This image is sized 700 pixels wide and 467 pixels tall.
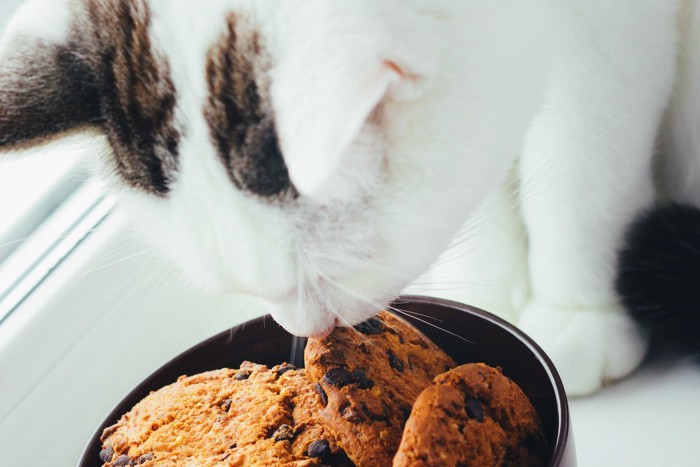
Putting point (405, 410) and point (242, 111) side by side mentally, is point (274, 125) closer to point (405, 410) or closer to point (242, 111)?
point (242, 111)

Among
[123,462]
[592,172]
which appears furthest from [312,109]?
[592,172]

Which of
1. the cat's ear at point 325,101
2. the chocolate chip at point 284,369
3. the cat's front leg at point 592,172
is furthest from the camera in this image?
the cat's front leg at point 592,172

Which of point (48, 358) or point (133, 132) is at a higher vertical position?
point (133, 132)

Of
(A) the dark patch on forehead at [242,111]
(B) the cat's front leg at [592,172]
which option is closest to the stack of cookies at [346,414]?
(A) the dark patch on forehead at [242,111]

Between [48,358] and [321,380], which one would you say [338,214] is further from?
[48,358]

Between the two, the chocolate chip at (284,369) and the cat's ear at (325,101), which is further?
the chocolate chip at (284,369)

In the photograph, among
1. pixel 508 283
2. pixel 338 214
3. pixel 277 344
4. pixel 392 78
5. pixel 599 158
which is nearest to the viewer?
pixel 392 78

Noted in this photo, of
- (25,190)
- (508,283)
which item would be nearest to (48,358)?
(25,190)

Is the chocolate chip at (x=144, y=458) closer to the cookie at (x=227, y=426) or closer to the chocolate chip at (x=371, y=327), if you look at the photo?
the cookie at (x=227, y=426)
